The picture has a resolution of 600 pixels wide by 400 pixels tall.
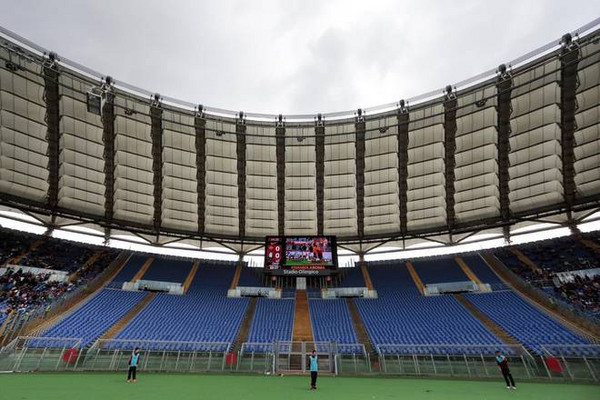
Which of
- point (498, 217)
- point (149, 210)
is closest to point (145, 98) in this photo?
point (149, 210)

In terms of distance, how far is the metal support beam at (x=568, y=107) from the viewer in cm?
2319

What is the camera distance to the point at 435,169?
32.1 meters

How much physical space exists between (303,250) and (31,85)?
84.1ft

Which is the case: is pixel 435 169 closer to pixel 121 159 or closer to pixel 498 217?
pixel 498 217

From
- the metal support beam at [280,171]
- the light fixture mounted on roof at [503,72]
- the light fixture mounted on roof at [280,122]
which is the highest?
the light fixture mounted on roof at [503,72]

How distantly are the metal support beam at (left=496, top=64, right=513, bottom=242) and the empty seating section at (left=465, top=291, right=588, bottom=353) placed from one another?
25.6 ft

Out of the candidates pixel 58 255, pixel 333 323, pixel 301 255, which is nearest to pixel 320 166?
pixel 301 255

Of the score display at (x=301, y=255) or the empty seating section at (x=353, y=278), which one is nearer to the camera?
the score display at (x=301, y=255)

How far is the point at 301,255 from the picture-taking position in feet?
110

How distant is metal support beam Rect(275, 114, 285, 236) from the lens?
31.8 m

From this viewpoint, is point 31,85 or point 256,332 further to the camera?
point 256,332

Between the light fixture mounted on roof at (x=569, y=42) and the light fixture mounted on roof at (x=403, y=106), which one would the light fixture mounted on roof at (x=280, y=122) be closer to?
the light fixture mounted on roof at (x=403, y=106)

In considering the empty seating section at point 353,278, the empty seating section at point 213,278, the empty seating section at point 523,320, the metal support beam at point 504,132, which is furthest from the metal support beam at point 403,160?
the empty seating section at point 213,278

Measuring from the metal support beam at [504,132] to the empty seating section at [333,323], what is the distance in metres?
18.0
